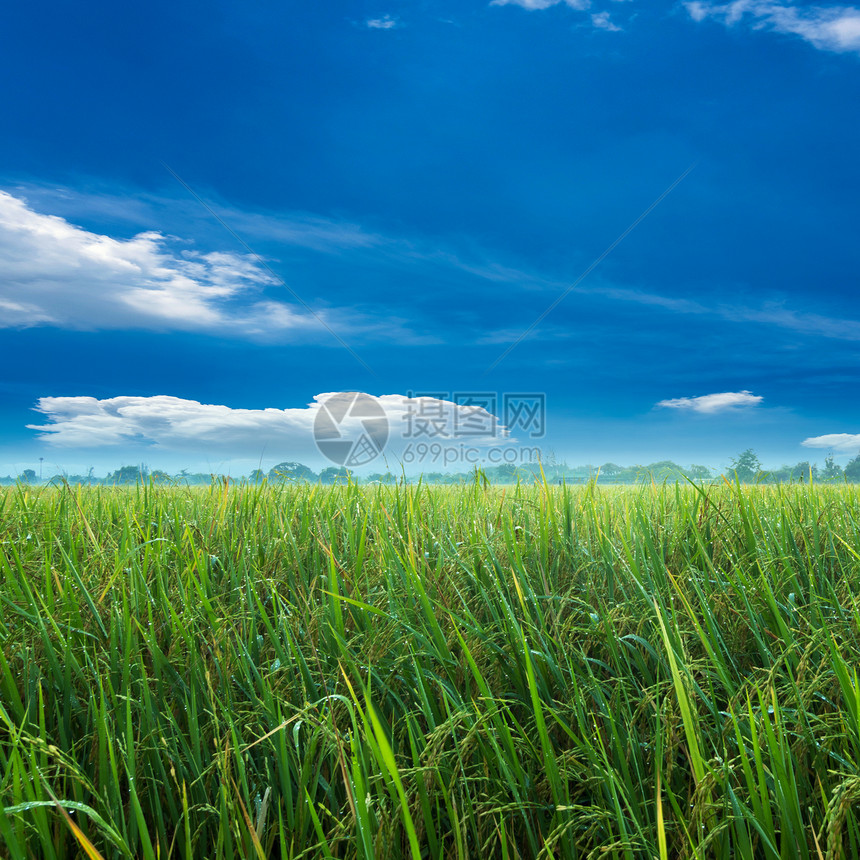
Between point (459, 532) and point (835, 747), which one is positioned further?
point (459, 532)

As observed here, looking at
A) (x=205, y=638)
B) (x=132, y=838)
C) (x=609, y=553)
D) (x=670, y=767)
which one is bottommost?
(x=132, y=838)

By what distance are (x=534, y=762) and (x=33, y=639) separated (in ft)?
5.72

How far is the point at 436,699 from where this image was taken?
5.29ft

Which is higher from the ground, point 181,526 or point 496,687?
point 181,526

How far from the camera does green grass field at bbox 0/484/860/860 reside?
1.21 m

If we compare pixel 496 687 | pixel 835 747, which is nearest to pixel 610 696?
pixel 496 687

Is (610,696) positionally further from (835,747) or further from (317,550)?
(317,550)

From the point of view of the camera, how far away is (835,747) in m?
1.48

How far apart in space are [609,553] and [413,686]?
3.99ft

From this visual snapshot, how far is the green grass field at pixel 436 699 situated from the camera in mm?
1205

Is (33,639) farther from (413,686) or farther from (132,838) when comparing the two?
(413,686)

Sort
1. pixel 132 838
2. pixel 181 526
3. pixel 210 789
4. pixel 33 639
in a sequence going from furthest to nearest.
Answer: pixel 181 526
pixel 33 639
pixel 210 789
pixel 132 838

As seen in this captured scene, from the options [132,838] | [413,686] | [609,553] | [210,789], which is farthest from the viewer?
[609,553]

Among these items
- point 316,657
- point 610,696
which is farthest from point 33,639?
point 610,696
